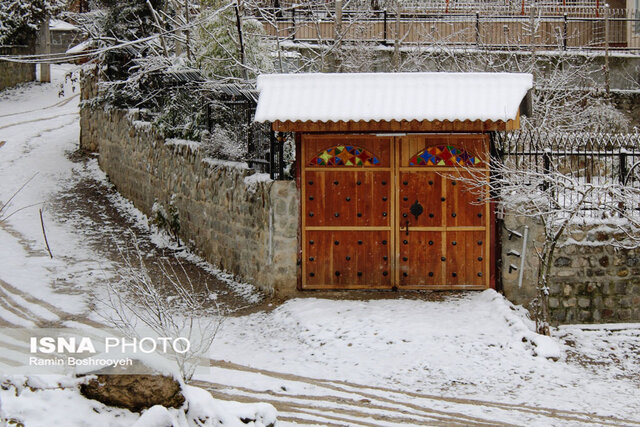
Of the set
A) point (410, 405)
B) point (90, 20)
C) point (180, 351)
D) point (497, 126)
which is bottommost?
point (410, 405)

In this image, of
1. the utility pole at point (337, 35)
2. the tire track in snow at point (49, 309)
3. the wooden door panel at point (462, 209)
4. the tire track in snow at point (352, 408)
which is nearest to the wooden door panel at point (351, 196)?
the wooden door panel at point (462, 209)

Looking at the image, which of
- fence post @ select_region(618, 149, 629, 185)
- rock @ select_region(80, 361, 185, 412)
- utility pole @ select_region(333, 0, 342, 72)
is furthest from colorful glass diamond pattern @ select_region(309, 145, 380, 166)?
rock @ select_region(80, 361, 185, 412)

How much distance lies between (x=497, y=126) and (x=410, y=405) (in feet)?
16.2

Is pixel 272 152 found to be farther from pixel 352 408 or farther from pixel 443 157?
pixel 352 408

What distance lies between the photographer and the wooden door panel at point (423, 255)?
1245 centimetres

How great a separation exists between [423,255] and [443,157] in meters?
1.55

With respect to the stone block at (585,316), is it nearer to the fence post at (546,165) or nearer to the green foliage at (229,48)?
the fence post at (546,165)

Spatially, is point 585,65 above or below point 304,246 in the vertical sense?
above

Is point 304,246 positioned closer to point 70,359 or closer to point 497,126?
point 497,126

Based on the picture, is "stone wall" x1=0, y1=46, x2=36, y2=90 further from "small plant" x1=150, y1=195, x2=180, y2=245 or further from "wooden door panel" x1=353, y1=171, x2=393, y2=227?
"wooden door panel" x1=353, y1=171, x2=393, y2=227

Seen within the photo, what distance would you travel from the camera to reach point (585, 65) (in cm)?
2042

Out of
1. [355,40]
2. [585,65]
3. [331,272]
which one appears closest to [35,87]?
[355,40]

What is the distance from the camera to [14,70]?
112ft

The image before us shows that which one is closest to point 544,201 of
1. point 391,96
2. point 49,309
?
point 391,96
